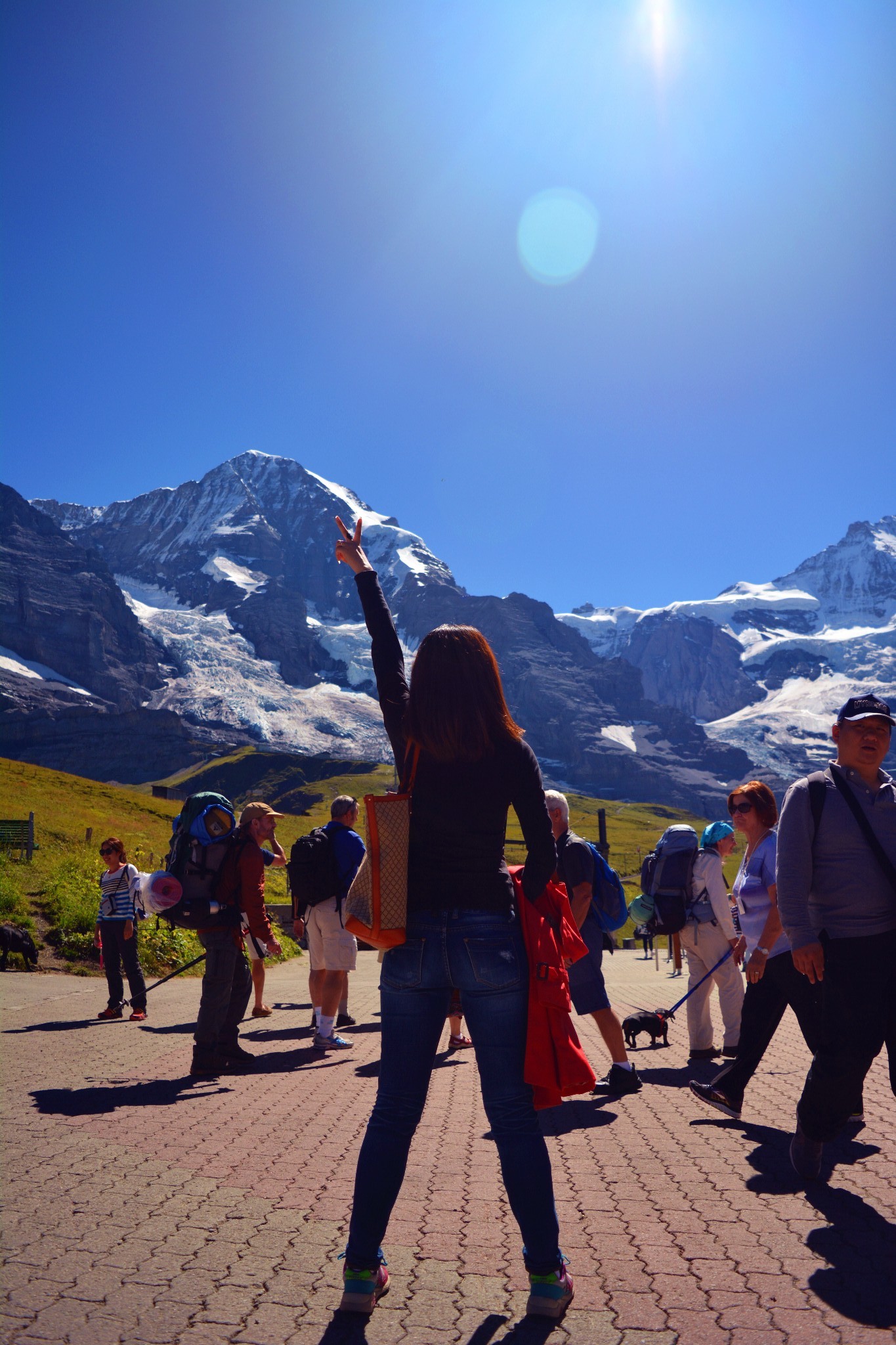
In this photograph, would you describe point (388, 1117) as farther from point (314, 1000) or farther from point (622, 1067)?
point (314, 1000)

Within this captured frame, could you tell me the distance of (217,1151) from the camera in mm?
5648

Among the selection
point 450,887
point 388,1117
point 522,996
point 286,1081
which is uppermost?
point 450,887

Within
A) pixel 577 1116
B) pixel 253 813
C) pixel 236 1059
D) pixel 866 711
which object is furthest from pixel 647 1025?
pixel 866 711

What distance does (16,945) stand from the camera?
15.0 metres

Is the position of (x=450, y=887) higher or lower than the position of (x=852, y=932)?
higher

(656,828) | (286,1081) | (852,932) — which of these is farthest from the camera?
(656,828)

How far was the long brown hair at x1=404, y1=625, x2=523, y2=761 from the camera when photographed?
11.4 feet

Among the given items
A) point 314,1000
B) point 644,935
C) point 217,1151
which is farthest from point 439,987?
point 314,1000

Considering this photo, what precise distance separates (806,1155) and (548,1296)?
2.33m

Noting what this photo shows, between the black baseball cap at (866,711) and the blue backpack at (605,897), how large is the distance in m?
3.08

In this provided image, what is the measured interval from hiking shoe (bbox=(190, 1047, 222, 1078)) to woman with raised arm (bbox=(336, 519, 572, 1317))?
510 centimetres

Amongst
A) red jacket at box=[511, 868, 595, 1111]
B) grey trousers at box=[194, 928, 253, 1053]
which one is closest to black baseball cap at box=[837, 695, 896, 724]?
red jacket at box=[511, 868, 595, 1111]

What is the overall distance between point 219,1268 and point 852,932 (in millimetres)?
3445

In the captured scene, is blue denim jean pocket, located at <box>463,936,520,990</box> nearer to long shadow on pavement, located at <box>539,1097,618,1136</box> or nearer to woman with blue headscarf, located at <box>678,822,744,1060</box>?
long shadow on pavement, located at <box>539,1097,618,1136</box>
